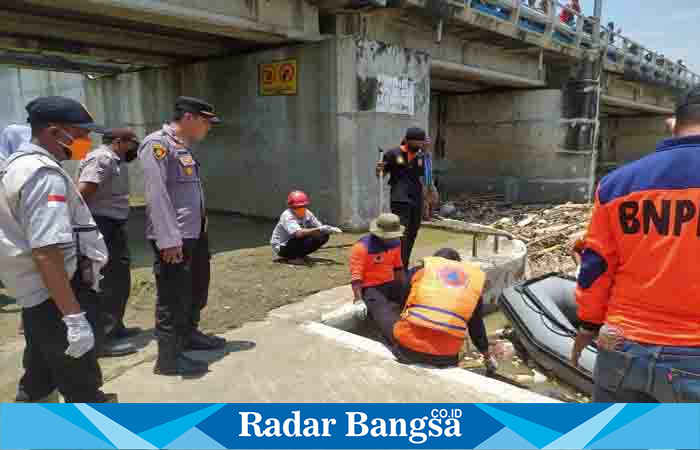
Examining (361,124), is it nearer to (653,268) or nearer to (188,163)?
(188,163)

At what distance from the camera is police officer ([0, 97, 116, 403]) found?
6.04ft

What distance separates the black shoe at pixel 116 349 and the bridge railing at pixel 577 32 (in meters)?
8.44

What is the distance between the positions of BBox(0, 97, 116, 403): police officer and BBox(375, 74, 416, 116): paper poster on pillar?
594 centimetres

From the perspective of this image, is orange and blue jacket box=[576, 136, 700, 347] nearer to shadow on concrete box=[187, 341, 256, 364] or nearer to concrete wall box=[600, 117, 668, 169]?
shadow on concrete box=[187, 341, 256, 364]

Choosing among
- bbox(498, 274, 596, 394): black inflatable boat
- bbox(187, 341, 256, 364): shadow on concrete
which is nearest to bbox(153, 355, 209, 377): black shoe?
bbox(187, 341, 256, 364): shadow on concrete

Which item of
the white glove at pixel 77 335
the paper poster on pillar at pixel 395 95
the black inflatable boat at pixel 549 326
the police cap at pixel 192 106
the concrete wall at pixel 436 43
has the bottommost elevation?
the black inflatable boat at pixel 549 326

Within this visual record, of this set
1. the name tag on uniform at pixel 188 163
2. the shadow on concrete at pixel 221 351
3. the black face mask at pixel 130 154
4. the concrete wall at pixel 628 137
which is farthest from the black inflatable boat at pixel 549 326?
the concrete wall at pixel 628 137

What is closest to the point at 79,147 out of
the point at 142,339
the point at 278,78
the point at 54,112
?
the point at 54,112

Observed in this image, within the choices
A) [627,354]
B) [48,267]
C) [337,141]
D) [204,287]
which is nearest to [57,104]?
[48,267]

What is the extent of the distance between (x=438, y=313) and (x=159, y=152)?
197 cm

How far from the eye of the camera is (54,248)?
1851mm

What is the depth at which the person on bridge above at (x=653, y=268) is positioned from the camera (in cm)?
156

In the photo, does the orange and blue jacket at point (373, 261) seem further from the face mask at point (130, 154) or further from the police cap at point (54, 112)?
the police cap at point (54, 112)

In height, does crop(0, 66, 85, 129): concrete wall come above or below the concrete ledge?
above
